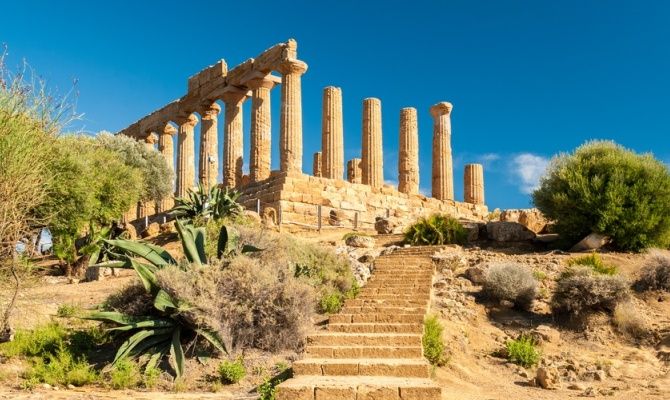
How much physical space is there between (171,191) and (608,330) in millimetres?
25656

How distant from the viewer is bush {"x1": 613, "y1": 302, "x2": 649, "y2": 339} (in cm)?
1282

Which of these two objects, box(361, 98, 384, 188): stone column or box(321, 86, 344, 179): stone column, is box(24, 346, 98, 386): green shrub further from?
box(361, 98, 384, 188): stone column

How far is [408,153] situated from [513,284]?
20.7 metres

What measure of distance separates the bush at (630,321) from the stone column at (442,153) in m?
21.3

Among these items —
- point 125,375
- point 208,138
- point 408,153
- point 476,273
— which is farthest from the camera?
point 208,138

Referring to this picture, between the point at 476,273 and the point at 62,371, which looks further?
the point at 476,273

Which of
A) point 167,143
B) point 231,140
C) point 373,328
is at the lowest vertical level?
point 373,328

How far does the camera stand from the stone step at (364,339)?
9.85 meters

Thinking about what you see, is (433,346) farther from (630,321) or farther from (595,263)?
(595,263)

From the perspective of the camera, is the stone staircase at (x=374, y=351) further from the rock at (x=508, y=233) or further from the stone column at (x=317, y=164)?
the stone column at (x=317, y=164)

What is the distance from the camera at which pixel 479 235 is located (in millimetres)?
20250

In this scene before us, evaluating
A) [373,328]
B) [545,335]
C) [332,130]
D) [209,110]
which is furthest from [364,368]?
[209,110]

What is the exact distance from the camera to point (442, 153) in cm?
3509

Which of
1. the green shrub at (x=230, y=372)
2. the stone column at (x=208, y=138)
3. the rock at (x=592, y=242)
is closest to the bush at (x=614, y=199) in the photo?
the rock at (x=592, y=242)
